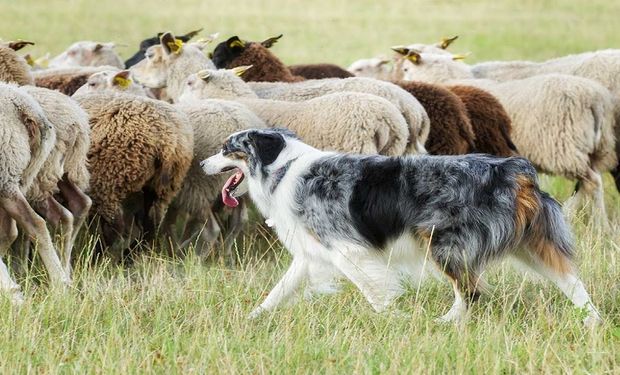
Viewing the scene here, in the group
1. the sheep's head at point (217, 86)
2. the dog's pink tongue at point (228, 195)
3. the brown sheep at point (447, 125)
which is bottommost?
the brown sheep at point (447, 125)

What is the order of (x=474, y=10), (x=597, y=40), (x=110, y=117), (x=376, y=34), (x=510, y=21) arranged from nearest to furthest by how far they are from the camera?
(x=110, y=117) < (x=597, y=40) < (x=376, y=34) < (x=510, y=21) < (x=474, y=10)

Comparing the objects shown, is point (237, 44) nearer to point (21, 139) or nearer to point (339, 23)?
point (21, 139)

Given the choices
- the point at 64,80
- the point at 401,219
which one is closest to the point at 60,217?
the point at 401,219

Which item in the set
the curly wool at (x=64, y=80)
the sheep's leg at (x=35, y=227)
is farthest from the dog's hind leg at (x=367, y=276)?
the curly wool at (x=64, y=80)

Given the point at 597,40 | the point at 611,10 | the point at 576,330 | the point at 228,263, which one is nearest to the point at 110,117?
the point at 228,263

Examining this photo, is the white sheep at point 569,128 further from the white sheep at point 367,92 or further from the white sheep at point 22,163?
the white sheep at point 22,163

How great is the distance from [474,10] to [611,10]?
3522 mm

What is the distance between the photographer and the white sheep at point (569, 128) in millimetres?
9789

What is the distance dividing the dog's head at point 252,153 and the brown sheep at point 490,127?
153 inches

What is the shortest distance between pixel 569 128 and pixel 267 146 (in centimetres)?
445

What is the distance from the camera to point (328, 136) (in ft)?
27.1

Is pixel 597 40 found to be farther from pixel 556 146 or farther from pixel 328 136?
pixel 328 136

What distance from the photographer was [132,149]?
299 inches

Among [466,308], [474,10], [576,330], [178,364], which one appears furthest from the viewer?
[474,10]
